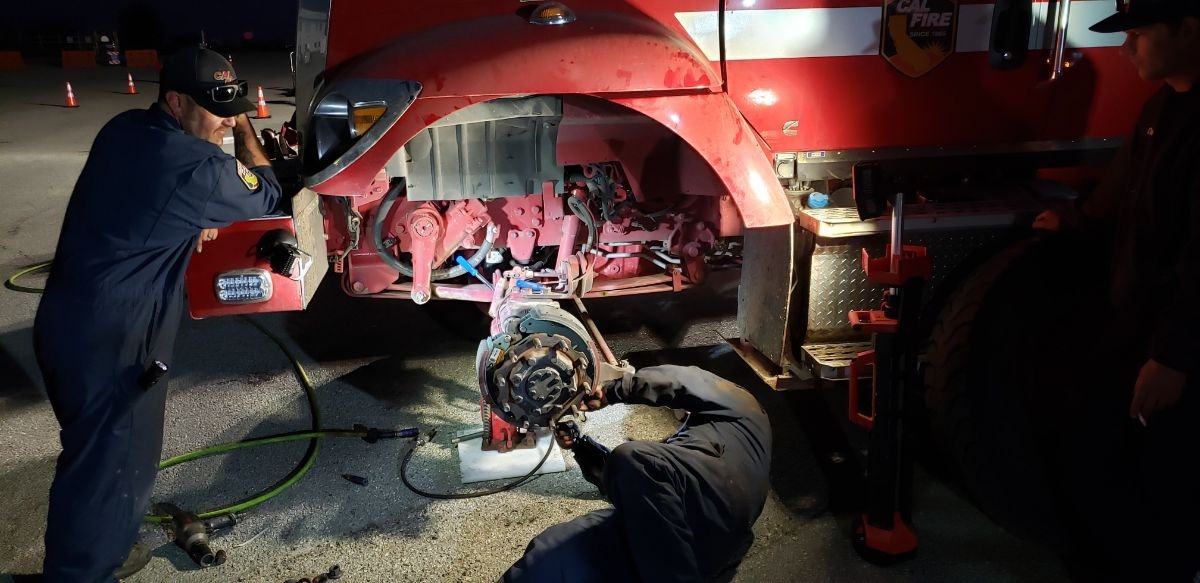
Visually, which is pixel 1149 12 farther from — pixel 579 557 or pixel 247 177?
pixel 247 177

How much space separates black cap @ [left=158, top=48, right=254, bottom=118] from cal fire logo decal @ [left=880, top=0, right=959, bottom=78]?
240 cm

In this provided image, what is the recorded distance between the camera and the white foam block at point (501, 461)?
351 centimetres

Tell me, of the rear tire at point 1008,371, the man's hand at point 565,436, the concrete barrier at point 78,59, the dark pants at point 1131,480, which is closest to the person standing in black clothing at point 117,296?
the man's hand at point 565,436

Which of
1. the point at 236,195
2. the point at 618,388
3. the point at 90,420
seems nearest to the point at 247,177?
the point at 236,195

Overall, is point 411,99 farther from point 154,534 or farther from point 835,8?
point 154,534

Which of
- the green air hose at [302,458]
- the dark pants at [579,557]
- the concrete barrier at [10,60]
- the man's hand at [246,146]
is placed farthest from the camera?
the concrete barrier at [10,60]

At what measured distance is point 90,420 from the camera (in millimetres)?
2686

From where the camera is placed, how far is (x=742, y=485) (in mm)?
2771

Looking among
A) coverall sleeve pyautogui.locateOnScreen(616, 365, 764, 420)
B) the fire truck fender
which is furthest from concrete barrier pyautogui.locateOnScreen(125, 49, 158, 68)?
coverall sleeve pyautogui.locateOnScreen(616, 365, 764, 420)

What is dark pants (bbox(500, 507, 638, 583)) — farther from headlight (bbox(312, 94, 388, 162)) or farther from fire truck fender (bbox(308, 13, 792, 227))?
headlight (bbox(312, 94, 388, 162))

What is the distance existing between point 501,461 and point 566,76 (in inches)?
65.5

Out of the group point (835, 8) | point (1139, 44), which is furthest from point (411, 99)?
point (1139, 44)

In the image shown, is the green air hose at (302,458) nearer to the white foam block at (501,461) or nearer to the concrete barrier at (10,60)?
the white foam block at (501,461)

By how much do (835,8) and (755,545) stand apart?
6.71 feet
